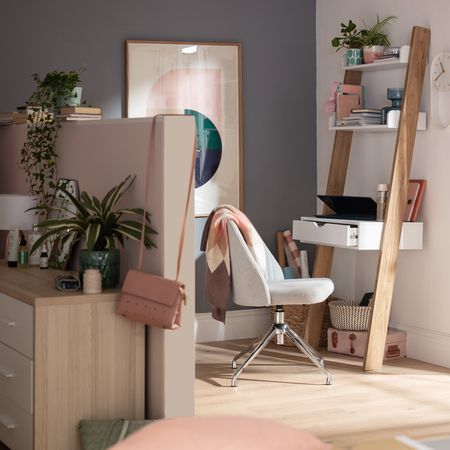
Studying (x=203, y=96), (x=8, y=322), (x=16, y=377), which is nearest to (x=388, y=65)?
(x=203, y=96)

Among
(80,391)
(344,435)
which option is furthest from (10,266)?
(344,435)

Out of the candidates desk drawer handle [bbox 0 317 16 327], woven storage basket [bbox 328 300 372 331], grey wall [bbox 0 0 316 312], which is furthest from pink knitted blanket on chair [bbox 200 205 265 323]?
desk drawer handle [bbox 0 317 16 327]

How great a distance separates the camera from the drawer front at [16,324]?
3.72 meters

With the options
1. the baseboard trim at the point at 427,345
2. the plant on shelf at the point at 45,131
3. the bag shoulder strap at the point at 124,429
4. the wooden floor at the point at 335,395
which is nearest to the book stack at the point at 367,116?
the baseboard trim at the point at 427,345

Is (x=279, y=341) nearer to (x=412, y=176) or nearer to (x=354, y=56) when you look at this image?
(x=412, y=176)

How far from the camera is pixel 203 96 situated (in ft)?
21.0

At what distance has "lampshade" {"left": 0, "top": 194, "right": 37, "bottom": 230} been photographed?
187 inches

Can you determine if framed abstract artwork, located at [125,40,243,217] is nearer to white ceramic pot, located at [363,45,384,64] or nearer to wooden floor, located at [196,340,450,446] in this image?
white ceramic pot, located at [363,45,384,64]

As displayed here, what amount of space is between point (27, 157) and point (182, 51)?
5.62 feet

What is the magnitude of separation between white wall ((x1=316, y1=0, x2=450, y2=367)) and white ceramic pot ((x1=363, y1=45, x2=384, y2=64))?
0.13 metres

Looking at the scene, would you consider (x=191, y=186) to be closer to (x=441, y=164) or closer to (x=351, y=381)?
(x=351, y=381)

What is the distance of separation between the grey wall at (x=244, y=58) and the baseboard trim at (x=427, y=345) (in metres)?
1.19

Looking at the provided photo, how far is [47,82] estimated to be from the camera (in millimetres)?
4547

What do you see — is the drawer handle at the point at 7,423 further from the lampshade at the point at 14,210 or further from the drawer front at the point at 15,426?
the lampshade at the point at 14,210
